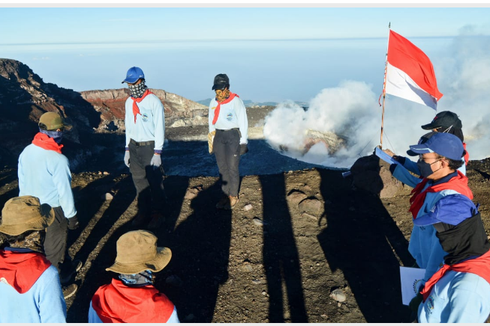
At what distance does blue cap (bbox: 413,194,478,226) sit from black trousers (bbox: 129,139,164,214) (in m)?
4.52

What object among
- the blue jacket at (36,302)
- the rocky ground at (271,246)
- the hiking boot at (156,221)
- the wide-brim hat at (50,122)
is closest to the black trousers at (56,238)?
the rocky ground at (271,246)

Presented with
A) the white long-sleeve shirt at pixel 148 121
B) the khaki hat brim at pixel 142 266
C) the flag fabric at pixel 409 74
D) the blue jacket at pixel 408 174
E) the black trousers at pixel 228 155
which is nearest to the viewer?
the khaki hat brim at pixel 142 266

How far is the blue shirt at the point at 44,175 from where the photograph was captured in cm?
A: 392

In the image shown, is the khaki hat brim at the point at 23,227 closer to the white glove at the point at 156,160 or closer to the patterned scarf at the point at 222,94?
the white glove at the point at 156,160

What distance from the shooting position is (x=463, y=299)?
2104 mm

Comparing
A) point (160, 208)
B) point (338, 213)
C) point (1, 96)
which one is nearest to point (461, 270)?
point (338, 213)

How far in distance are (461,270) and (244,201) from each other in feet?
16.3

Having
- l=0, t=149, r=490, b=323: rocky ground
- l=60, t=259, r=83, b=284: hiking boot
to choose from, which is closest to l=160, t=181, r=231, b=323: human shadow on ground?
l=0, t=149, r=490, b=323: rocky ground

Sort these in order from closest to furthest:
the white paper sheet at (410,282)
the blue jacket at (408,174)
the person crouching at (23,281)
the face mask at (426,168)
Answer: the person crouching at (23,281) → the face mask at (426,168) → the white paper sheet at (410,282) → the blue jacket at (408,174)

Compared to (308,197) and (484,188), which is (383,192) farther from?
(484,188)

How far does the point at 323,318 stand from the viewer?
4031 millimetres

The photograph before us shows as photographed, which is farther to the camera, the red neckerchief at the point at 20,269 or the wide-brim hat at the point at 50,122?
the wide-brim hat at the point at 50,122

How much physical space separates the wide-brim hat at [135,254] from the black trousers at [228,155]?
3.83 meters

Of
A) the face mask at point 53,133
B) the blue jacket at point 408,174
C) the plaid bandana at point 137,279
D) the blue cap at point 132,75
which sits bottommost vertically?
the plaid bandana at point 137,279
